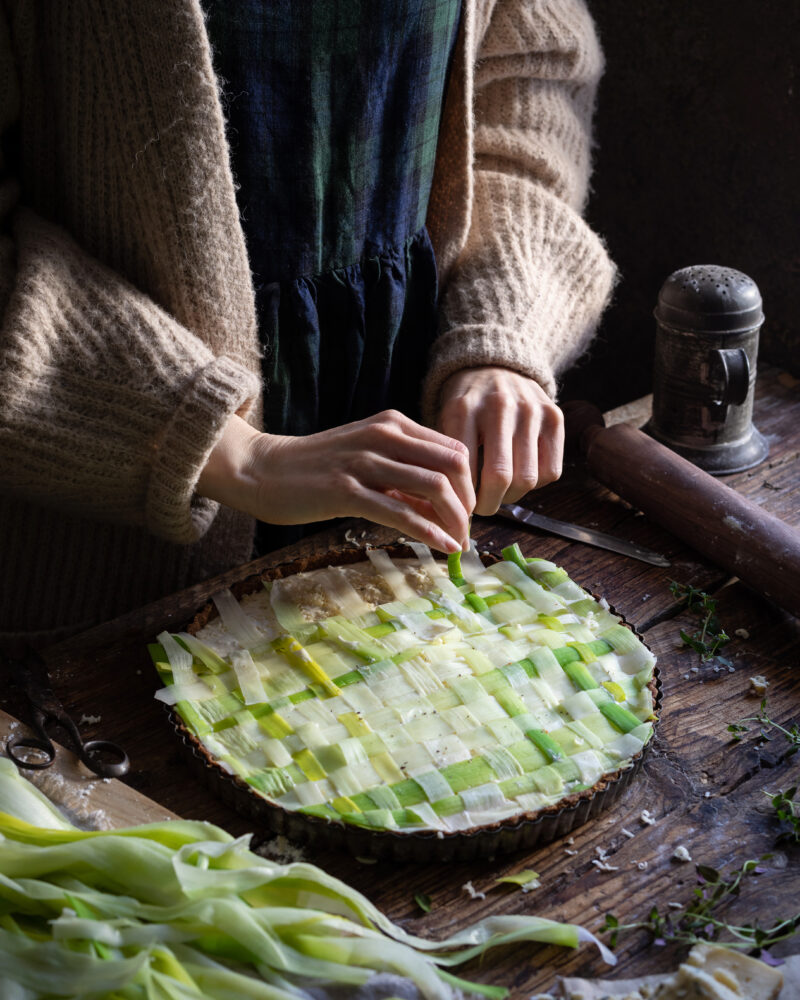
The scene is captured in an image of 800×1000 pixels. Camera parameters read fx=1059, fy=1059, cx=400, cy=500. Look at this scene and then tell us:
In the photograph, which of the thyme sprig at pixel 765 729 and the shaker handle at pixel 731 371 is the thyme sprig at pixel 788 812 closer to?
the thyme sprig at pixel 765 729

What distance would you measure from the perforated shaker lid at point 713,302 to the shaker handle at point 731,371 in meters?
0.03

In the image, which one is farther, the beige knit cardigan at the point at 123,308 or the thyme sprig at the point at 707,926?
the beige knit cardigan at the point at 123,308

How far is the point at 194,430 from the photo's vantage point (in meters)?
1.00

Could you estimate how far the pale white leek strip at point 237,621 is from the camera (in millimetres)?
1048

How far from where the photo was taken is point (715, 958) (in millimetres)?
732

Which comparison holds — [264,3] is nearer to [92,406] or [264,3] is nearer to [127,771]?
[92,406]

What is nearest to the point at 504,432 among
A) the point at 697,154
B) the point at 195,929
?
the point at 195,929

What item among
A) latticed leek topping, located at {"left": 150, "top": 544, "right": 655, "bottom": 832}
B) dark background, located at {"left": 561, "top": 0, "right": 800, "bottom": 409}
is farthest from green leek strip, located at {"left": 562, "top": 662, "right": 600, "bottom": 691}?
dark background, located at {"left": 561, "top": 0, "right": 800, "bottom": 409}

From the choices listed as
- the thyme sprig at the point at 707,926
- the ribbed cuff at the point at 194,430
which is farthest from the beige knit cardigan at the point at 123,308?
the thyme sprig at the point at 707,926

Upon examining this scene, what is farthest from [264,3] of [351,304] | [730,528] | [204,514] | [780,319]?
[780,319]

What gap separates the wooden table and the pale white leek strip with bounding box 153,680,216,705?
38 mm

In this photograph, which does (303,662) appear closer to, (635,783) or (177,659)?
(177,659)

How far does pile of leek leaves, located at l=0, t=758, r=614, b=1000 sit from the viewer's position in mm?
698

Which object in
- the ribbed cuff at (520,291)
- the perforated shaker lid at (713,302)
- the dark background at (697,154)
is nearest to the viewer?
the ribbed cuff at (520,291)
